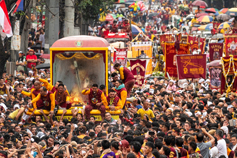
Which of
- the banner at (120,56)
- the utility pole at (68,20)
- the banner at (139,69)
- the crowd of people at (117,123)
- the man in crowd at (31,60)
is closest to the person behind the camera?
the crowd of people at (117,123)

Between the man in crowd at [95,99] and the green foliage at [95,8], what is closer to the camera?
the man in crowd at [95,99]

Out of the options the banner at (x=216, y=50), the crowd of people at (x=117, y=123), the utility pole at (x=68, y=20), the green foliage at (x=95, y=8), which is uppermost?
the green foliage at (x=95, y=8)

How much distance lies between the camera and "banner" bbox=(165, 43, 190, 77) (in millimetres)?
24406

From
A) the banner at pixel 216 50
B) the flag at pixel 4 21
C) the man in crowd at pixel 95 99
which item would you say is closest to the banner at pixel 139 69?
the banner at pixel 216 50

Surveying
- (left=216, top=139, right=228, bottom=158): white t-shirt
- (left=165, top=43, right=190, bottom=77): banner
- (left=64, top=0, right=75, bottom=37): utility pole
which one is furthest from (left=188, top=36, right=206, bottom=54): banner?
(left=216, top=139, right=228, bottom=158): white t-shirt

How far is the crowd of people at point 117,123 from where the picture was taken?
380 inches

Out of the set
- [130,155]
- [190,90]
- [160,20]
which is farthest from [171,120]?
[160,20]

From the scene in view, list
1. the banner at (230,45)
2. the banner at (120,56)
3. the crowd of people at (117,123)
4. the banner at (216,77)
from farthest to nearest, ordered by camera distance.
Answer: the banner at (230,45), the banner at (120,56), the banner at (216,77), the crowd of people at (117,123)

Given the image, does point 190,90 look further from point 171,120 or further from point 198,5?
point 198,5

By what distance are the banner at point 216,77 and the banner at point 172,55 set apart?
3.07 m

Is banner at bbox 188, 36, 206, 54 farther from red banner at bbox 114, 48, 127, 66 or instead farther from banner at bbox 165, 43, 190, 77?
red banner at bbox 114, 48, 127, 66

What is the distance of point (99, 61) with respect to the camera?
16.1m

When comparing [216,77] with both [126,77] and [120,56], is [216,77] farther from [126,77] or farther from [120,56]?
[120,56]

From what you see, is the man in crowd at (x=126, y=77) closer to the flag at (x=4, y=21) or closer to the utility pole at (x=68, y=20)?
the flag at (x=4, y=21)
